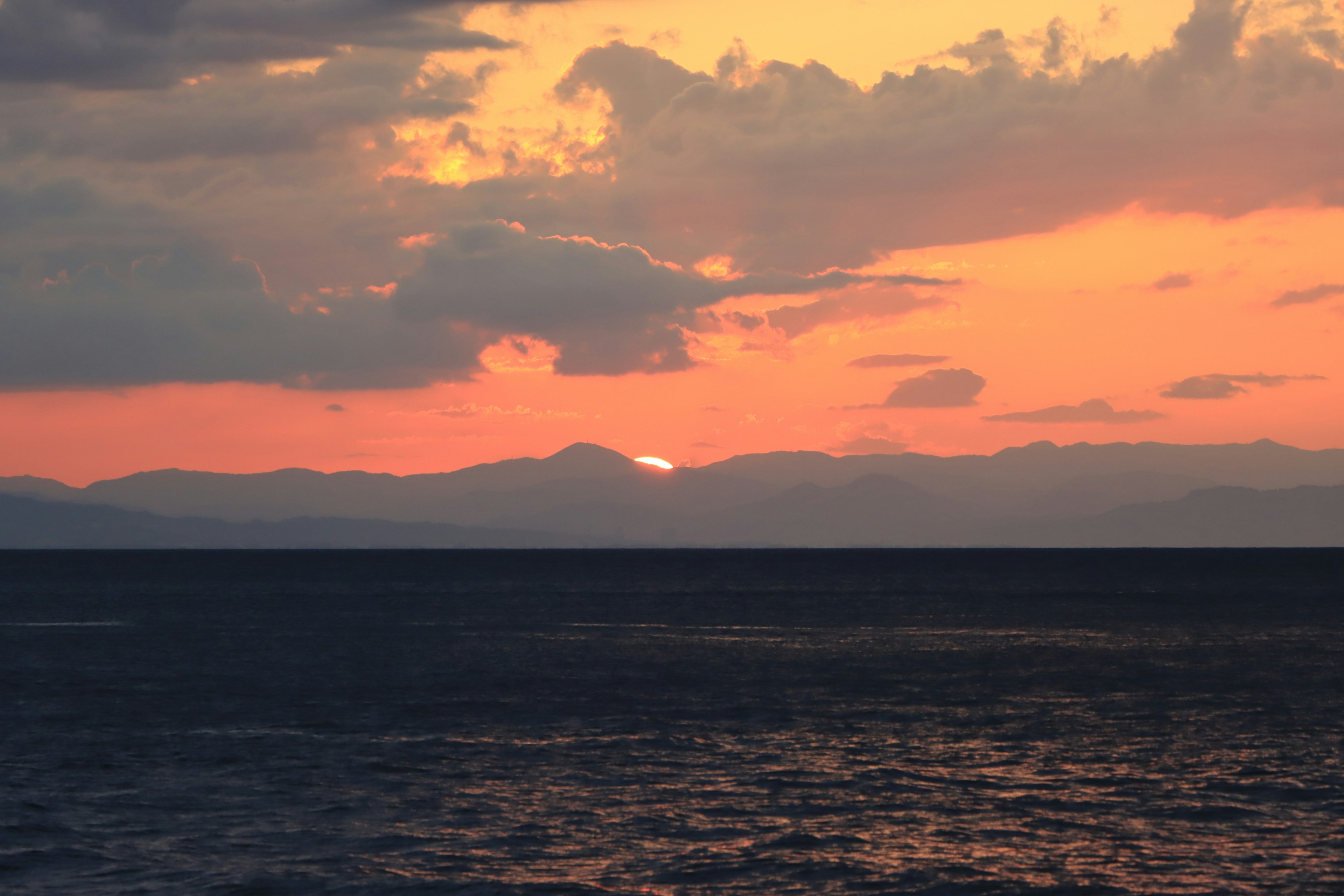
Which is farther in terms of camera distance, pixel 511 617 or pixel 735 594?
pixel 735 594

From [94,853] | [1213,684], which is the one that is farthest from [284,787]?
[1213,684]

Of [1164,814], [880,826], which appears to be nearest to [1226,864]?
[1164,814]

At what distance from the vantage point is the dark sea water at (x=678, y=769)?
30922mm

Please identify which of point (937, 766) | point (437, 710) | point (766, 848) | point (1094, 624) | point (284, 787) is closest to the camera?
point (766, 848)

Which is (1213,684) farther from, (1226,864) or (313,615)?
(313,615)

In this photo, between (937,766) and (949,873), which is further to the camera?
(937,766)

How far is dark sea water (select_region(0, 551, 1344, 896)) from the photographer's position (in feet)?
101

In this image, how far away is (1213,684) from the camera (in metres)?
67.9

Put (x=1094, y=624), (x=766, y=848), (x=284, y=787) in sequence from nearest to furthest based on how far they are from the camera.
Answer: (x=766, y=848) < (x=284, y=787) < (x=1094, y=624)

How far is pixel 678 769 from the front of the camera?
43.0 m

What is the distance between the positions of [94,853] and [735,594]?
153m

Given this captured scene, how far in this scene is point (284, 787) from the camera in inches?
1586

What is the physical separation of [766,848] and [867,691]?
1325 inches

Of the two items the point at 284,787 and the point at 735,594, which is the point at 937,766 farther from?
the point at 735,594
